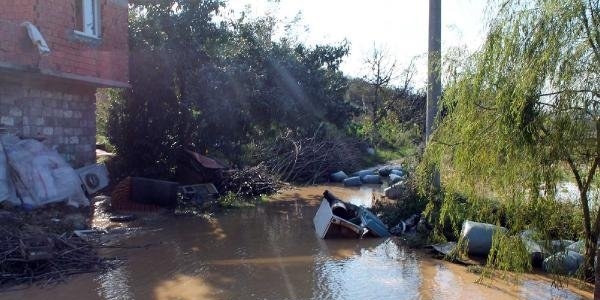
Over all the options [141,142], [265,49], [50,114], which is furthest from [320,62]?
[50,114]

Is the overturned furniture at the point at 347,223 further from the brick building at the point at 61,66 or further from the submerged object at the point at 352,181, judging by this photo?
the submerged object at the point at 352,181

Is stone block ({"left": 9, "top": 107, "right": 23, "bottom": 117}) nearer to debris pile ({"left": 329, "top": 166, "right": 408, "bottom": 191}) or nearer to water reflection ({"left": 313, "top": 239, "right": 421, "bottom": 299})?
water reflection ({"left": 313, "top": 239, "right": 421, "bottom": 299})

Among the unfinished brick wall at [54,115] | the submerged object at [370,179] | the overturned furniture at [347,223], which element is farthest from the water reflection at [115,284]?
the submerged object at [370,179]

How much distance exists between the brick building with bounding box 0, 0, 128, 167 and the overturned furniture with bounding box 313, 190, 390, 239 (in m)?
6.12

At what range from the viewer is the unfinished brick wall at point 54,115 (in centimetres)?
1079

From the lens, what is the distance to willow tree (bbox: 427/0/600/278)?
436 centimetres

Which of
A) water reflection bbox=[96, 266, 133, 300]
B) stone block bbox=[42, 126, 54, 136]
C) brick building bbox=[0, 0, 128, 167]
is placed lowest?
water reflection bbox=[96, 266, 133, 300]

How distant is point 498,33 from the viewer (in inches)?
194

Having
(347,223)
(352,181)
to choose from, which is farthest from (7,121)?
(352,181)

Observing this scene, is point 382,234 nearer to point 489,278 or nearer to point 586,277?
point 489,278

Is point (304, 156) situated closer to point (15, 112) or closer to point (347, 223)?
point (347, 223)

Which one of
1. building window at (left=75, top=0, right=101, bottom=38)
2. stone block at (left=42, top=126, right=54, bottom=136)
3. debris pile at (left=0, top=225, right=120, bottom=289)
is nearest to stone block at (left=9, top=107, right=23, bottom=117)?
stone block at (left=42, top=126, right=54, bottom=136)

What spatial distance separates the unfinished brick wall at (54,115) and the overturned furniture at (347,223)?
→ 622 cm

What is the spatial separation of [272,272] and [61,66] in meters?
6.86
